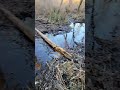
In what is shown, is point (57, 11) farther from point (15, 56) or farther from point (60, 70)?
point (60, 70)

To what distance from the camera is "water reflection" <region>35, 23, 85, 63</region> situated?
351 centimetres

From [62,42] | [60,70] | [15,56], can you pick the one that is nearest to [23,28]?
[15,56]

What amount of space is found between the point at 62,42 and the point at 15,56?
3.30ft

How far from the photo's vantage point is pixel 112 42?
3350mm

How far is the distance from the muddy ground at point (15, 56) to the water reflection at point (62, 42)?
0.21 meters

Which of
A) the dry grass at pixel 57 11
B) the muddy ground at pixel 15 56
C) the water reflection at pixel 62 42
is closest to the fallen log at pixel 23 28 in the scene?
the muddy ground at pixel 15 56

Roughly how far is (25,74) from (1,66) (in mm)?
242

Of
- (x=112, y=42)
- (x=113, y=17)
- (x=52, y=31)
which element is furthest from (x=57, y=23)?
(x=112, y=42)

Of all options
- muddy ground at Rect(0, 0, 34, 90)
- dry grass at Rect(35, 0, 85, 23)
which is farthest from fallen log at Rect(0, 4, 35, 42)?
dry grass at Rect(35, 0, 85, 23)

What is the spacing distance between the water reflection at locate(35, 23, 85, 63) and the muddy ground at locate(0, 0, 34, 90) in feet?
0.70

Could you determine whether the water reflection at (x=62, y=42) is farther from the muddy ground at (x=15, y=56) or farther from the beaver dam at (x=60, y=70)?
the muddy ground at (x=15, y=56)

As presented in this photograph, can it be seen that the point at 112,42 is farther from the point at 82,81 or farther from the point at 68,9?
the point at 68,9

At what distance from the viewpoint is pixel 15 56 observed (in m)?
3.15

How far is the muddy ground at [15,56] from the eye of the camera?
2.70 meters
